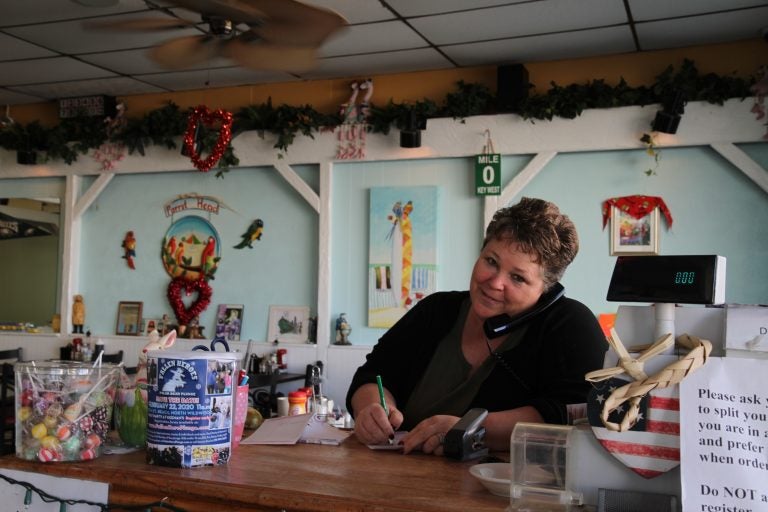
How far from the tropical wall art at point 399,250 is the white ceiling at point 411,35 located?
1.04m

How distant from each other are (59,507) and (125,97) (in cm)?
616

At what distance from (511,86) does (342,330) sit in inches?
89.5

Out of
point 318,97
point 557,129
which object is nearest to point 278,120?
point 318,97

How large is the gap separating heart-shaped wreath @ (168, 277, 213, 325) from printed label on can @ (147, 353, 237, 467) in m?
5.25

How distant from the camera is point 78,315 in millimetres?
7152

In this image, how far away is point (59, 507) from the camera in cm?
163

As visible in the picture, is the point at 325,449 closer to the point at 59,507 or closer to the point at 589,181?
the point at 59,507

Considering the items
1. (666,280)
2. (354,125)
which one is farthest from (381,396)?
(354,125)

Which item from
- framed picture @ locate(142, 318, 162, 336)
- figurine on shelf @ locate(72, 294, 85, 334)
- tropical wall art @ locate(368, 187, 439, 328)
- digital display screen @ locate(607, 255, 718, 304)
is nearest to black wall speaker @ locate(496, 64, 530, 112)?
tropical wall art @ locate(368, 187, 439, 328)

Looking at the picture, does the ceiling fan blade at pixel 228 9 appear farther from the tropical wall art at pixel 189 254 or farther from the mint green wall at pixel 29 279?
the mint green wall at pixel 29 279

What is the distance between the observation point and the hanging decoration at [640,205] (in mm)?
5531

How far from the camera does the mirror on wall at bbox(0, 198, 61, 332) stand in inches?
294

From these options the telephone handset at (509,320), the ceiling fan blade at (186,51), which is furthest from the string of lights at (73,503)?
the ceiling fan blade at (186,51)

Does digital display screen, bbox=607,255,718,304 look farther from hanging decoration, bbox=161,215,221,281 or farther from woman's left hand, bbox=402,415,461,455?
hanging decoration, bbox=161,215,221,281
